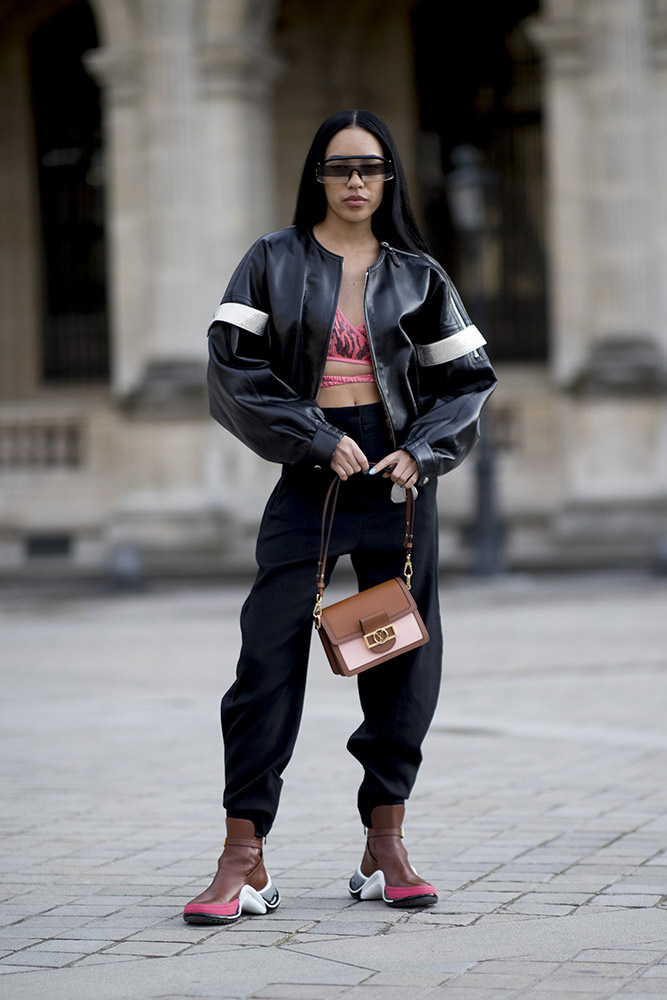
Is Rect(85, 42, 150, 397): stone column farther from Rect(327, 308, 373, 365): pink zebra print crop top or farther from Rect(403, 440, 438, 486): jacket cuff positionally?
Rect(403, 440, 438, 486): jacket cuff

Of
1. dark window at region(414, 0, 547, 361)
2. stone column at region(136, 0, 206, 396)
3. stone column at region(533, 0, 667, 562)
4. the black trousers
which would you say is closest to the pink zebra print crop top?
the black trousers

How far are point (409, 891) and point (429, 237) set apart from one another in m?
17.3

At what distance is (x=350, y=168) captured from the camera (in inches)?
174

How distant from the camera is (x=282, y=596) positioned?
14.2 ft

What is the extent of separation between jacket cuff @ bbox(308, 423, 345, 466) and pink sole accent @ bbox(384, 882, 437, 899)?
104cm

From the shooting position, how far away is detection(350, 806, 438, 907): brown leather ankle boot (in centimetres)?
433

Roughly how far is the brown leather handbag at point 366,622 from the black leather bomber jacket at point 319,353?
0.17 m

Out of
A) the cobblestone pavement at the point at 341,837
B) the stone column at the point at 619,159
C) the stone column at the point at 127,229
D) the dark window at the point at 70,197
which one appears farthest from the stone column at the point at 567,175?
the cobblestone pavement at the point at 341,837

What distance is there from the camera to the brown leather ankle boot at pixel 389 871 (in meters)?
4.33

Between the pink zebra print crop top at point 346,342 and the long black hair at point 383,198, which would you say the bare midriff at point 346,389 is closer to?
the pink zebra print crop top at point 346,342

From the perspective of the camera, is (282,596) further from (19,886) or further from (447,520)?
(447,520)

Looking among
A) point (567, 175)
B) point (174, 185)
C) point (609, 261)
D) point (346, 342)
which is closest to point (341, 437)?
point (346, 342)

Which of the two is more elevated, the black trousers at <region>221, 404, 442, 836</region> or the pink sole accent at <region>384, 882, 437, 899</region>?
the black trousers at <region>221, 404, 442, 836</region>

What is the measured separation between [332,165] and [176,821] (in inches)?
88.3
